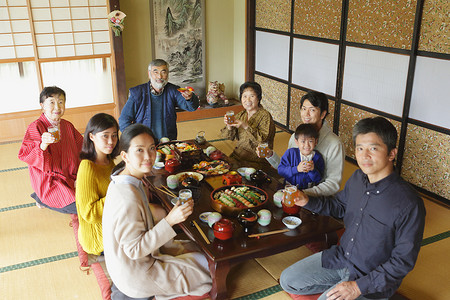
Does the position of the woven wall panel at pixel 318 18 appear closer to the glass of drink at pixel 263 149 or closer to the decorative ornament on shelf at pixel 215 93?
the decorative ornament on shelf at pixel 215 93

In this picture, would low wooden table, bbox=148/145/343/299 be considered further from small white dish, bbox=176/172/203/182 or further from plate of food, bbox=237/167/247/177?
plate of food, bbox=237/167/247/177

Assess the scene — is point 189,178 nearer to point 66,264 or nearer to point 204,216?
point 204,216

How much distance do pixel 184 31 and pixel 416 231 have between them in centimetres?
533

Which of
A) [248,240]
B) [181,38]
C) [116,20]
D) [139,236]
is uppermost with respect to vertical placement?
[116,20]

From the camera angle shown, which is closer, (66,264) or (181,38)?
(66,264)

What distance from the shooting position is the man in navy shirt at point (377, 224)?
2.06m

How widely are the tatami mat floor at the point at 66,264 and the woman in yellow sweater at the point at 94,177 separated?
0.93 feet

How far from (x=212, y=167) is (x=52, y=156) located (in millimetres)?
1359

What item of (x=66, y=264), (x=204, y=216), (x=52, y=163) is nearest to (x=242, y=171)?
(x=204, y=216)

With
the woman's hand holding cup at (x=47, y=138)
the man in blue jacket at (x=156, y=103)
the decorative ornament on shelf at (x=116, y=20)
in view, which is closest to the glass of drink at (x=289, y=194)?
the woman's hand holding cup at (x=47, y=138)

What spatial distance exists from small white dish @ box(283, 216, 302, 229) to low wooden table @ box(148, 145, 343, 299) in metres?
0.03

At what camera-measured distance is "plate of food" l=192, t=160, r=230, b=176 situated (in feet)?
10.7

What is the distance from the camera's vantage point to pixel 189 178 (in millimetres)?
3051

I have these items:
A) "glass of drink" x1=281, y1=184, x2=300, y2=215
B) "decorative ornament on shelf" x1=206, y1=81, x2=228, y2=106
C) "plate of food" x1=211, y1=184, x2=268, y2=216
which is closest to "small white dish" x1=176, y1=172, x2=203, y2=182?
"plate of food" x1=211, y1=184, x2=268, y2=216
